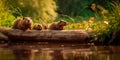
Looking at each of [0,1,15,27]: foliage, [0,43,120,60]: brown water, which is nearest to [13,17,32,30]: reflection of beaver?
[0,43,120,60]: brown water

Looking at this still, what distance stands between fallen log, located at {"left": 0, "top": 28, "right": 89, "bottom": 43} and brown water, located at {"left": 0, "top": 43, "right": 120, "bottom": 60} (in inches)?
9.1

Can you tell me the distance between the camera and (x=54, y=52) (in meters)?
11.2

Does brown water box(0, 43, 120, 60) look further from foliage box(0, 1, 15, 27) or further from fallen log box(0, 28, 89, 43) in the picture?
foliage box(0, 1, 15, 27)

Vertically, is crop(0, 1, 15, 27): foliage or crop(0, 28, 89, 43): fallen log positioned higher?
crop(0, 1, 15, 27): foliage

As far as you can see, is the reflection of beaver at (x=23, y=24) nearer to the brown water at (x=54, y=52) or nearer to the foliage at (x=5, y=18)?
the brown water at (x=54, y=52)

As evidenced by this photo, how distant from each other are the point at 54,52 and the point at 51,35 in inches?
88.8

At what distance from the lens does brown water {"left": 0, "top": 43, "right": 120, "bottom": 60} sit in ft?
32.9

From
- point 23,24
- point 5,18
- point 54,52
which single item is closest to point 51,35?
point 23,24

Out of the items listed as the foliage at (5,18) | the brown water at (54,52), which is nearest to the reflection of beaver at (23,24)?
the brown water at (54,52)

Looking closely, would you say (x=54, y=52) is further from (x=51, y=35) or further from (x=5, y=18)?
(x=5, y=18)

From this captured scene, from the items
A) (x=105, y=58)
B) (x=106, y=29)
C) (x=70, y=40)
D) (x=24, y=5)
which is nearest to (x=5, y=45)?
(x=70, y=40)

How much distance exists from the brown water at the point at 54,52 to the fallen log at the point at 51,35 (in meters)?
0.23

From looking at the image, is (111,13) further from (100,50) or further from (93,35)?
(100,50)

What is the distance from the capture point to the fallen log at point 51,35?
1344cm
